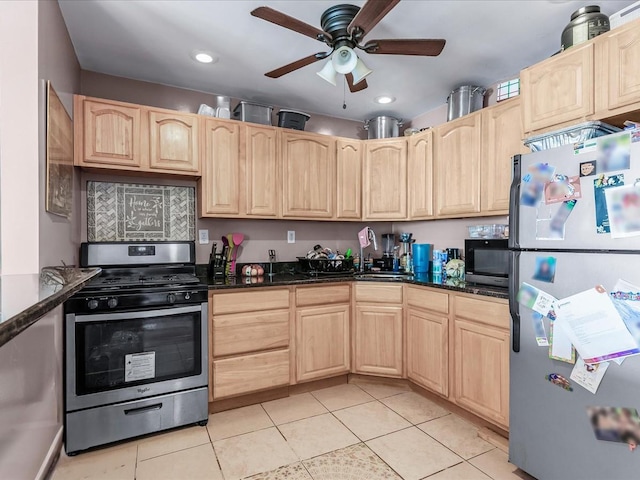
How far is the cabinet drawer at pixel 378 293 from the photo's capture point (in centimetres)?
296

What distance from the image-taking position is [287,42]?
234 cm

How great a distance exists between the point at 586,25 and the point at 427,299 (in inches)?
75.5

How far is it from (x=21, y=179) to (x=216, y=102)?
1891 mm

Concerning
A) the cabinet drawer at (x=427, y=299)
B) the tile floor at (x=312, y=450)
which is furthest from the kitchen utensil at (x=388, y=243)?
the tile floor at (x=312, y=450)

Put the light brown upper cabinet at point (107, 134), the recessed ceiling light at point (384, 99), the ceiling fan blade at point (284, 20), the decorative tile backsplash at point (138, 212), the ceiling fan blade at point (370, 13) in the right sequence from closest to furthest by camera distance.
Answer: the ceiling fan blade at point (370, 13) → the ceiling fan blade at point (284, 20) → the light brown upper cabinet at point (107, 134) → the decorative tile backsplash at point (138, 212) → the recessed ceiling light at point (384, 99)

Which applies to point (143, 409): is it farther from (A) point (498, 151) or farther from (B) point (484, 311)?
(A) point (498, 151)

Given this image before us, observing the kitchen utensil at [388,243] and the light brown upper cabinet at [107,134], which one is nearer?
the light brown upper cabinet at [107,134]

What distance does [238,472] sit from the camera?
1884mm

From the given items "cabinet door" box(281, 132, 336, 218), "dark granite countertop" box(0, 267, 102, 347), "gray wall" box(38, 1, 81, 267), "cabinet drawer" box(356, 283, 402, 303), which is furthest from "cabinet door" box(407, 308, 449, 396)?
"gray wall" box(38, 1, 81, 267)

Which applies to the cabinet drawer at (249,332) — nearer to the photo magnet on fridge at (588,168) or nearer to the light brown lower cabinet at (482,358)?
the light brown lower cabinet at (482,358)

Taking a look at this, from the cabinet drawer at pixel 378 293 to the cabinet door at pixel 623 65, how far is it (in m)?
1.85

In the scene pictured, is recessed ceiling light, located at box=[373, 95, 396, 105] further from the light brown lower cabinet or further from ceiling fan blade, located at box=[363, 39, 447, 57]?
the light brown lower cabinet

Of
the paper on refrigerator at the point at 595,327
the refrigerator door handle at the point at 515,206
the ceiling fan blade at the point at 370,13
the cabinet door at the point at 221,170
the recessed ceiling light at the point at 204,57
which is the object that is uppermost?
the recessed ceiling light at the point at 204,57

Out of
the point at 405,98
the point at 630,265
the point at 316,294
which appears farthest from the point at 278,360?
the point at 405,98
